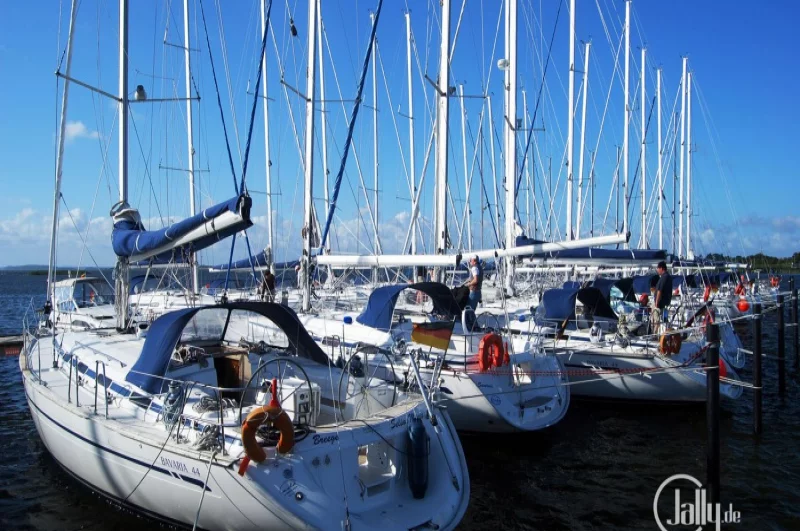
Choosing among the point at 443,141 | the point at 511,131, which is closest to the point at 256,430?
the point at 443,141

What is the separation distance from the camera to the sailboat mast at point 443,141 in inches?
676

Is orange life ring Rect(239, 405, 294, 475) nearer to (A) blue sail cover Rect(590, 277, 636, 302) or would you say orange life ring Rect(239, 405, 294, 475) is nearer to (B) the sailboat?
(B) the sailboat

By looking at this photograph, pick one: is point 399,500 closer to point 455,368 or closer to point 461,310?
point 455,368

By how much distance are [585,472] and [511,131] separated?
11.7 m

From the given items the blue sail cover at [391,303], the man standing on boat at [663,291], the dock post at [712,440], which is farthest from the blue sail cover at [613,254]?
the dock post at [712,440]

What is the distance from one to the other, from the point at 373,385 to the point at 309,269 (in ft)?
24.3

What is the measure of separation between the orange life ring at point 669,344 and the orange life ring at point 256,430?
34.1ft

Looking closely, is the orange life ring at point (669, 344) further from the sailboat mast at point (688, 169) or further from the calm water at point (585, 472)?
the sailboat mast at point (688, 169)

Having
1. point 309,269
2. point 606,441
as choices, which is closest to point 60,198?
point 309,269

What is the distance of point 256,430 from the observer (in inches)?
257

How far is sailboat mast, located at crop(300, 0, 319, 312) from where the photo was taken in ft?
53.4

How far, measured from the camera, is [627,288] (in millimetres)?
19500

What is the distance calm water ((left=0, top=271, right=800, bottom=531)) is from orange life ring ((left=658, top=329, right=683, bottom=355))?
4.88 feet

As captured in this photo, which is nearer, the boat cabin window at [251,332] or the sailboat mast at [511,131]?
the boat cabin window at [251,332]
